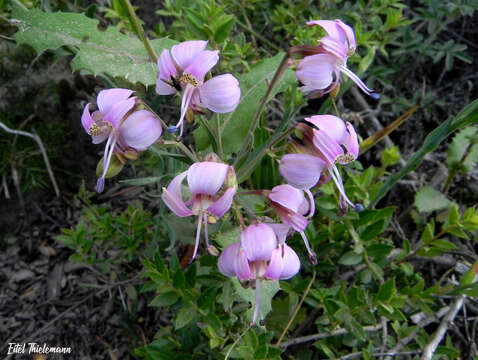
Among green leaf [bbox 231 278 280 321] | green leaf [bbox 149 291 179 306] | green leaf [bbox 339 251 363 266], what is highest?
green leaf [bbox 231 278 280 321]

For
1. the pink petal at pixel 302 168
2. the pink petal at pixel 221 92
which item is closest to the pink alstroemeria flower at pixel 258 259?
the pink petal at pixel 302 168

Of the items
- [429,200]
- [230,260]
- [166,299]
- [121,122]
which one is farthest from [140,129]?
[429,200]

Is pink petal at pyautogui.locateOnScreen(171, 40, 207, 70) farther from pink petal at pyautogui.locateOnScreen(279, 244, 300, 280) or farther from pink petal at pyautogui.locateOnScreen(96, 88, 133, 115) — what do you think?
pink petal at pyautogui.locateOnScreen(279, 244, 300, 280)

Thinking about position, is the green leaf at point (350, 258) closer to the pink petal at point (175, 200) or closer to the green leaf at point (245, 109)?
the green leaf at point (245, 109)

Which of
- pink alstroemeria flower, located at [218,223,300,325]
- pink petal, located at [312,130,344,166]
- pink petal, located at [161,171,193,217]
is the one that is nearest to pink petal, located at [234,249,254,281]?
pink alstroemeria flower, located at [218,223,300,325]

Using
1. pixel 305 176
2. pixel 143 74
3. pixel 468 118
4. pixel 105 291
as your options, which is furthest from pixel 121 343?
pixel 468 118

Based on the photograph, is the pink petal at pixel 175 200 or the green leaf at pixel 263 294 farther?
the green leaf at pixel 263 294

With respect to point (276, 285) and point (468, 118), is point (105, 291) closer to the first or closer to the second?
point (276, 285)
